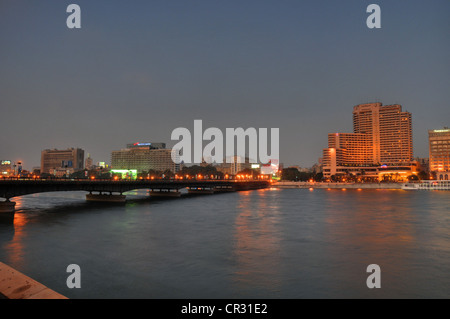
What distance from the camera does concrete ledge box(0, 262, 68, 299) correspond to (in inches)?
437

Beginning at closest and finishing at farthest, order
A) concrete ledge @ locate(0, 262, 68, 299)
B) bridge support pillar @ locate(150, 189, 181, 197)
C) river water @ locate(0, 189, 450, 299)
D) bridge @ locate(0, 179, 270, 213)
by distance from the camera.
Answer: concrete ledge @ locate(0, 262, 68, 299)
river water @ locate(0, 189, 450, 299)
bridge @ locate(0, 179, 270, 213)
bridge support pillar @ locate(150, 189, 181, 197)

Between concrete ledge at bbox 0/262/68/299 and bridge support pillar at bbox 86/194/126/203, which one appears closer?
concrete ledge at bbox 0/262/68/299

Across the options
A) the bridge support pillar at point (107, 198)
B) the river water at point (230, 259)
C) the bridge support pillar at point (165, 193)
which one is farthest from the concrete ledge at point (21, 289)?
the bridge support pillar at point (165, 193)

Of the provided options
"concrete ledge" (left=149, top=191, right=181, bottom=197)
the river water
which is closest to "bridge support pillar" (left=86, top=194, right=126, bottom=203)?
"concrete ledge" (left=149, top=191, right=181, bottom=197)

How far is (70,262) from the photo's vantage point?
27922 millimetres

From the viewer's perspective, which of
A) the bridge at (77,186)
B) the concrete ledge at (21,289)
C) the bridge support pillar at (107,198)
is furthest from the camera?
the bridge support pillar at (107,198)

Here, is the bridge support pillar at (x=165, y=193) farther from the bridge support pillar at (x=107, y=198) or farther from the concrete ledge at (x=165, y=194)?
the bridge support pillar at (x=107, y=198)

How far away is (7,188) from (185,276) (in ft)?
181

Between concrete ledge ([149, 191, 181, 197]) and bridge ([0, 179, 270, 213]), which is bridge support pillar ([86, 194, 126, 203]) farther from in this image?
concrete ledge ([149, 191, 181, 197])

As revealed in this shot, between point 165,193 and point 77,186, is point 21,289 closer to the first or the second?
point 77,186

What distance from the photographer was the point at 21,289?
457 inches

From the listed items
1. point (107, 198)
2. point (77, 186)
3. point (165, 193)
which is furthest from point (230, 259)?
point (165, 193)

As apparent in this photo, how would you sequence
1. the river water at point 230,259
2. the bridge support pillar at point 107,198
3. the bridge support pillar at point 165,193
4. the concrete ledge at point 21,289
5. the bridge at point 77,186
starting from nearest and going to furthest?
the concrete ledge at point 21,289, the river water at point 230,259, the bridge at point 77,186, the bridge support pillar at point 107,198, the bridge support pillar at point 165,193

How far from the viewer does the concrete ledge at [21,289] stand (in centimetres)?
1110
